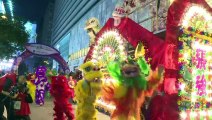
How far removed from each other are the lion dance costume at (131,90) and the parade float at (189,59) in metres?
1.06

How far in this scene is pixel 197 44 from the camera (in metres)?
6.63

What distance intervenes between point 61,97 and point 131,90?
3648mm

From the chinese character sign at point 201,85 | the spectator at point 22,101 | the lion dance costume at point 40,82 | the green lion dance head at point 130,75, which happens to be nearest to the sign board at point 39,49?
the lion dance costume at point 40,82

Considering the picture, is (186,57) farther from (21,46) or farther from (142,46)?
(21,46)

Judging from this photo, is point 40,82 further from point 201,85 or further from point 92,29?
point 201,85

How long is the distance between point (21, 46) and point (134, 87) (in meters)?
30.5

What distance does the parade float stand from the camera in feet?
20.7

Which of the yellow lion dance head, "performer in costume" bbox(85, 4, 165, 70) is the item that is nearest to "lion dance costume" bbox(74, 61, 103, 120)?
the yellow lion dance head

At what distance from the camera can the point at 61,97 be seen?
8.38 metres

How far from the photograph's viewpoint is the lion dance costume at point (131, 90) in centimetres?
520

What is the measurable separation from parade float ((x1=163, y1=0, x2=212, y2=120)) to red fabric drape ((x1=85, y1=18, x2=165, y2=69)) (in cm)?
47

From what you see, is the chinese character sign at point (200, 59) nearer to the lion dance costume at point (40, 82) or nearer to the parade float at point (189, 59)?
the parade float at point (189, 59)

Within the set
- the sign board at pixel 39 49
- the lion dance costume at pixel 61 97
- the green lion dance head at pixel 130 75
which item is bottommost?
the lion dance costume at pixel 61 97

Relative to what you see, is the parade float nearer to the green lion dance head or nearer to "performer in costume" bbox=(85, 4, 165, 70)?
"performer in costume" bbox=(85, 4, 165, 70)
